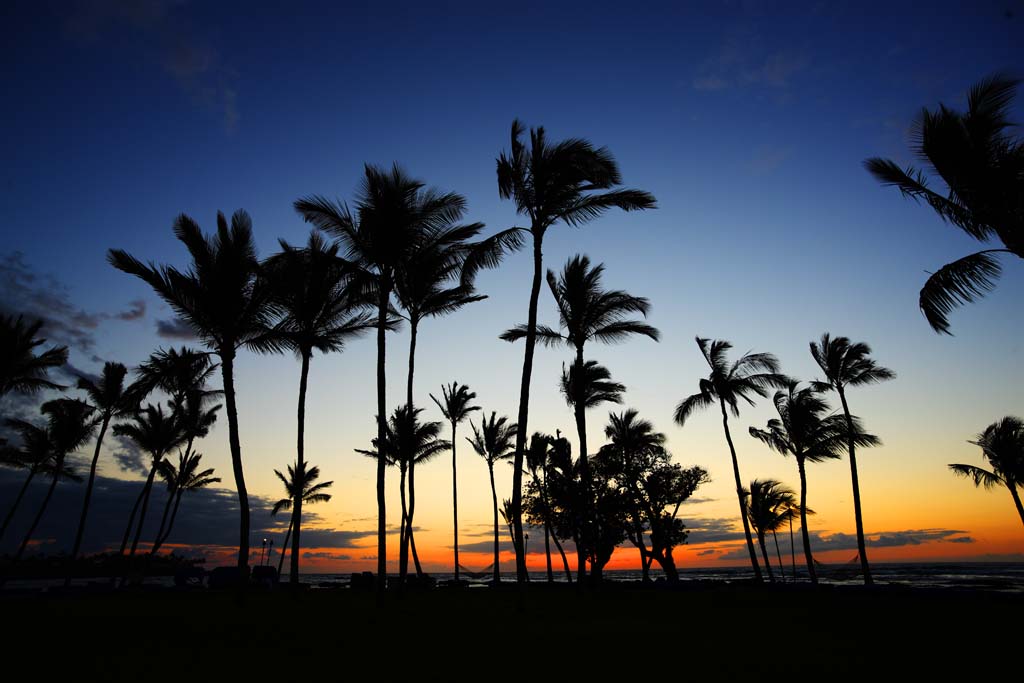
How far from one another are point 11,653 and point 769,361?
100 ft

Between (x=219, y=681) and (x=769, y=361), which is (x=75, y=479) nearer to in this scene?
(x=219, y=681)

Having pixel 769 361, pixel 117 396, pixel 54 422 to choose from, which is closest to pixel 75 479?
pixel 54 422

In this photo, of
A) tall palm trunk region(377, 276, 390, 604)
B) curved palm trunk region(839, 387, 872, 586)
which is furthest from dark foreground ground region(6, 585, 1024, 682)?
curved palm trunk region(839, 387, 872, 586)

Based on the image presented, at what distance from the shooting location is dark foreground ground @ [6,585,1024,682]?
7.14 metres

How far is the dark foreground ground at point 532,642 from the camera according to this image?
7145 mm

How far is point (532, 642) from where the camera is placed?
31.7 ft

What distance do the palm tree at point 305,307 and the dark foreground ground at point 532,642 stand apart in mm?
8017

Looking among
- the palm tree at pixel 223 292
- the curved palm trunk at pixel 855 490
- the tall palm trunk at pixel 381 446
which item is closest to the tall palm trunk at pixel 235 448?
the palm tree at pixel 223 292

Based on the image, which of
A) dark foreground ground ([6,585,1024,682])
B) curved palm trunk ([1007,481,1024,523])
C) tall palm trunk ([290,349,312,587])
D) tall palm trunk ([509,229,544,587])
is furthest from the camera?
curved palm trunk ([1007,481,1024,523])

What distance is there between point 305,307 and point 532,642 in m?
16.2

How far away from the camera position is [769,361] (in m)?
29.3

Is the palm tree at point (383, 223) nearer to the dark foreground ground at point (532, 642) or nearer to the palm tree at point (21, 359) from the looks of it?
the dark foreground ground at point (532, 642)

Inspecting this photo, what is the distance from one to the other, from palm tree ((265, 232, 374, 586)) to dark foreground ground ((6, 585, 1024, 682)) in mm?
8017

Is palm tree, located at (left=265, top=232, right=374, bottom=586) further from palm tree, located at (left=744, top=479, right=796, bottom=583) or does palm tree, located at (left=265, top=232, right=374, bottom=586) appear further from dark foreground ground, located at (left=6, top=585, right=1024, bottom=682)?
palm tree, located at (left=744, top=479, right=796, bottom=583)
